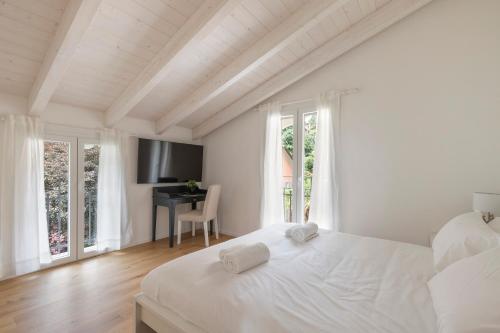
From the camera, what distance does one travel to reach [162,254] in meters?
3.37

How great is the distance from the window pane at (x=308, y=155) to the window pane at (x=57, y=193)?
123 inches

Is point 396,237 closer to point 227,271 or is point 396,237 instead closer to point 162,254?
point 227,271

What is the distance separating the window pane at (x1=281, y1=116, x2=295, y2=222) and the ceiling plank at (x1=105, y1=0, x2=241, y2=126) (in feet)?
6.15

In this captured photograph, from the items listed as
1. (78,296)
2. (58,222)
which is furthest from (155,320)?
(58,222)

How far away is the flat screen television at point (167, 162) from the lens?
371 cm

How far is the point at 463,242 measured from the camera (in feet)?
4.60

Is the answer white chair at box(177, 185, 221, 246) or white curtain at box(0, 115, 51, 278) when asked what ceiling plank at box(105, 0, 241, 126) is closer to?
white curtain at box(0, 115, 51, 278)

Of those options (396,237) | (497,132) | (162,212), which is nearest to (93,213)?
(162,212)

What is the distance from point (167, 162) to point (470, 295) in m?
3.81

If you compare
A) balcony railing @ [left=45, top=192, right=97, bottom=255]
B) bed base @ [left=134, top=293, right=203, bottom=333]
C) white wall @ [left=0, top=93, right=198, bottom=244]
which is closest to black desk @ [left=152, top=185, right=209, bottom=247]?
white wall @ [left=0, top=93, right=198, bottom=244]

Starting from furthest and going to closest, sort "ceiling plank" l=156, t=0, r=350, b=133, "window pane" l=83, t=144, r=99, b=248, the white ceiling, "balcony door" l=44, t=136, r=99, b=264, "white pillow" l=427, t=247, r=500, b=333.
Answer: "window pane" l=83, t=144, r=99, b=248 < "balcony door" l=44, t=136, r=99, b=264 < "ceiling plank" l=156, t=0, r=350, b=133 < the white ceiling < "white pillow" l=427, t=247, r=500, b=333

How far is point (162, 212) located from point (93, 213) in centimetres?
104

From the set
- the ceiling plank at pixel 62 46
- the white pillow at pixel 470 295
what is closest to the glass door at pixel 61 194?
the ceiling plank at pixel 62 46

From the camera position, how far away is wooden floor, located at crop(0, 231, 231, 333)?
1876mm
